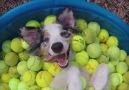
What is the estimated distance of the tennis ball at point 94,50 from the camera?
1745 mm

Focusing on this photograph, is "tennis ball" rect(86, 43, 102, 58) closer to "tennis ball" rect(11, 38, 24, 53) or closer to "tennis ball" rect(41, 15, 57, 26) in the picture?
"tennis ball" rect(41, 15, 57, 26)

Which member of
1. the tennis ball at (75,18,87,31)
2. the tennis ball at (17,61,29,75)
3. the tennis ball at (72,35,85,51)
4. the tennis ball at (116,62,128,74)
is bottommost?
the tennis ball at (116,62,128,74)

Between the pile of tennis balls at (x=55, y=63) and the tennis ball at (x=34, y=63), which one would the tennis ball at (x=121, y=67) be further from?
the tennis ball at (x=34, y=63)

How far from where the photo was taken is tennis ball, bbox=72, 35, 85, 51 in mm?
1698

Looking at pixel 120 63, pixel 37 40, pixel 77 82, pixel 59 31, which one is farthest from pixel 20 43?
pixel 120 63

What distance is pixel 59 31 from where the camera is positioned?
1.63 m

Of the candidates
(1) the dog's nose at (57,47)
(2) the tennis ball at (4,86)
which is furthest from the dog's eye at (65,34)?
(2) the tennis ball at (4,86)

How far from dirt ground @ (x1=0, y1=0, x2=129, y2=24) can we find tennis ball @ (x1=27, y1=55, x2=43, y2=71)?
0.57 meters

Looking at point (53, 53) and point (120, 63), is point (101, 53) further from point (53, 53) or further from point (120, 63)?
point (53, 53)

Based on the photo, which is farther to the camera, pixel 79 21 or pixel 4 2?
pixel 4 2

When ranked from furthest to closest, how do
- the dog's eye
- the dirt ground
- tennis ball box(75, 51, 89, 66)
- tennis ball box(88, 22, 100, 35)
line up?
the dirt ground, tennis ball box(88, 22, 100, 35), tennis ball box(75, 51, 89, 66), the dog's eye

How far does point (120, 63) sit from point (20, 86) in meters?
0.57

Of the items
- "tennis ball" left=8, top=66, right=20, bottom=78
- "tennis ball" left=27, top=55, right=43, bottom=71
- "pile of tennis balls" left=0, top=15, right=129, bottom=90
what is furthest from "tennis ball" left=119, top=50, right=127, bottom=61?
"tennis ball" left=8, top=66, right=20, bottom=78

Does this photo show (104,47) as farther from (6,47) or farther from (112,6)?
(6,47)
